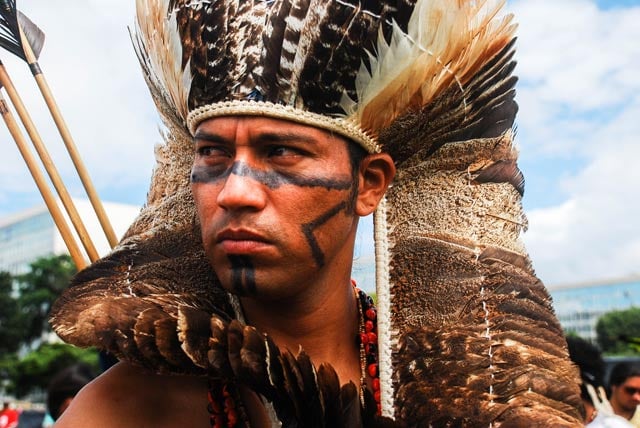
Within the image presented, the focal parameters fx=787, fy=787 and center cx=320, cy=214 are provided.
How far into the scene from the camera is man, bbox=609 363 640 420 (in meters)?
6.63

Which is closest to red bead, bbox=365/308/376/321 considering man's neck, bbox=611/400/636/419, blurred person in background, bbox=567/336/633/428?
blurred person in background, bbox=567/336/633/428

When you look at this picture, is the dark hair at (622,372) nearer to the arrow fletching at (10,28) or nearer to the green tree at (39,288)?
the arrow fletching at (10,28)

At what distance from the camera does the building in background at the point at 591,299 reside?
116312mm

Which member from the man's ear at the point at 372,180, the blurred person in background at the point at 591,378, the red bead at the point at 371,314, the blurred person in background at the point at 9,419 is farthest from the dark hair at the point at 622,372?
the blurred person in background at the point at 9,419

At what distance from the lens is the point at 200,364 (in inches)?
78.2

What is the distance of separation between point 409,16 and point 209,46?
0.56 m

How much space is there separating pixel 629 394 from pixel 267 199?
5634 millimetres

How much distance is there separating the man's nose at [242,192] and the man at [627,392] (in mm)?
5477

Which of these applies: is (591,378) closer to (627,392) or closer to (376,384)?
(627,392)

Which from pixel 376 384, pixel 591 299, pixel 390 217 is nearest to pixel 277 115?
pixel 390 217

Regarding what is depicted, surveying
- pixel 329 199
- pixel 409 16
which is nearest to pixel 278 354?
pixel 329 199

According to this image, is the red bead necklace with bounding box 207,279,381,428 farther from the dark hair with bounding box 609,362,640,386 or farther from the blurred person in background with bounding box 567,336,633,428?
the dark hair with bounding box 609,362,640,386

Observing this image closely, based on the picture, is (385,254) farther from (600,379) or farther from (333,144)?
(600,379)

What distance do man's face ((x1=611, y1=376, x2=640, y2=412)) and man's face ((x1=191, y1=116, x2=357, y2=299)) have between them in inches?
211
